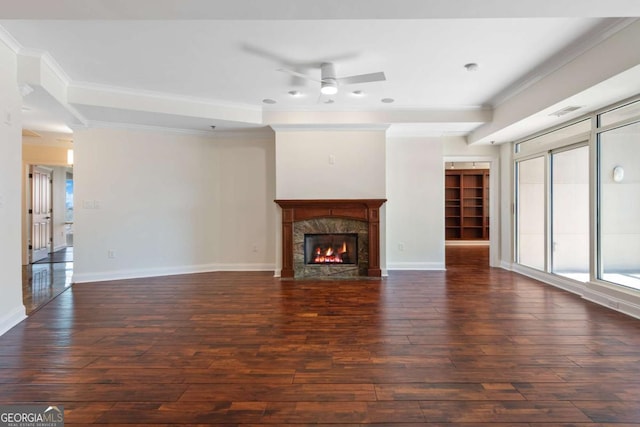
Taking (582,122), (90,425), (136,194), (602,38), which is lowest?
(90,425)

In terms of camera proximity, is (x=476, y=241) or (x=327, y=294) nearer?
(x=327, y=294)

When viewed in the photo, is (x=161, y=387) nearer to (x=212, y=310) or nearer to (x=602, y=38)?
(x=212, y=310)

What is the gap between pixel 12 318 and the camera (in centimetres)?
304

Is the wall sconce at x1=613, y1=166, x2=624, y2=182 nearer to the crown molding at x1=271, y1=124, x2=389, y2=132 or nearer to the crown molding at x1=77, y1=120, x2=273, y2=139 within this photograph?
the crown molding at x1=271, y1=124, x2=389, y2=132

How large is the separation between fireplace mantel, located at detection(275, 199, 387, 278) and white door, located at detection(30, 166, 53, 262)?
213 inches

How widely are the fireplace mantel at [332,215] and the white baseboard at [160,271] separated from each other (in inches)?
28.5

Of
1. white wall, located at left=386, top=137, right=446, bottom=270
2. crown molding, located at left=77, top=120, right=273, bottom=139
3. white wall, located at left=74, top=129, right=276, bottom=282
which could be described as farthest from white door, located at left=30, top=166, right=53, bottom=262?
white wall, located at left=386, top=137, right=446, bottom=270

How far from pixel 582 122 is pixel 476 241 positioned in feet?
20.3

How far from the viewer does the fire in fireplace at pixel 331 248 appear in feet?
18.0

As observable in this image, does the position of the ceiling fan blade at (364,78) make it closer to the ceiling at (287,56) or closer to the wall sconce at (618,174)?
the ceiling at (287,56)

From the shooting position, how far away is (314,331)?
2.93 meters

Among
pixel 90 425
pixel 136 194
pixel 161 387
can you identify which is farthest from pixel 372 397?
pixel 136 194

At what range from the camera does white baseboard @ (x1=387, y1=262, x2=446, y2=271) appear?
5922mm

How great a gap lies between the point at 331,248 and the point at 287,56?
3.14m
